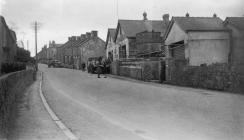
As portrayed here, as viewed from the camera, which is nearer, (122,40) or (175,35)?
(175,35)

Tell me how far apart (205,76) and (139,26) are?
31160mm

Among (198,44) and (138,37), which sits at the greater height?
(138,37)

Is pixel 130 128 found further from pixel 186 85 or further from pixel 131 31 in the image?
pixel 131 31

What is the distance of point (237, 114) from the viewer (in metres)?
9.97

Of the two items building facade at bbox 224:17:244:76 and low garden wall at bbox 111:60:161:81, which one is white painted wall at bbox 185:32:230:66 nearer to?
building facade at bbox 224:17:244:76

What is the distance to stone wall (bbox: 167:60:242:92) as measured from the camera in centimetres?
1592

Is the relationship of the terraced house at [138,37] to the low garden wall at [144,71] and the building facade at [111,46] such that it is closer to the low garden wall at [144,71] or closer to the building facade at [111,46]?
the building facade at [111,46]

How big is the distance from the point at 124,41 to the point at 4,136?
4124 centimetres

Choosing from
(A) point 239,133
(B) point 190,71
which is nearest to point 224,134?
(A) point 239,133

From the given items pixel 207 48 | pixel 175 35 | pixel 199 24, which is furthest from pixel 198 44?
pixel 175 35

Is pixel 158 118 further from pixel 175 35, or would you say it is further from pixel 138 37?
pixel 138 37

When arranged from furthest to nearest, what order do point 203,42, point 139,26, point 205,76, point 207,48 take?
point 139,26 → point 207,48 → point 203,42 → point 205,76

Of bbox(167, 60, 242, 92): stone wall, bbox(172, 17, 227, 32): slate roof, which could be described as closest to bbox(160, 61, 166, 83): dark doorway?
bbox(167, 60, 242, 92): stone wall

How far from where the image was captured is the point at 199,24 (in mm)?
31797
